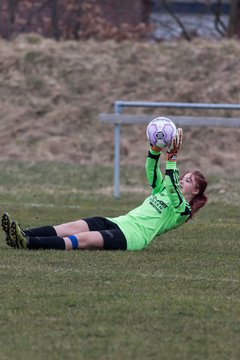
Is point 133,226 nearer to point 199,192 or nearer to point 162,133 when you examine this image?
point 199,192

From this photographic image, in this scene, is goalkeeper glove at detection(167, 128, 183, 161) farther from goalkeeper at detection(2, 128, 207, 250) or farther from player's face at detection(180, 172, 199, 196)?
player's face at detection(180, 172, 199, 196)

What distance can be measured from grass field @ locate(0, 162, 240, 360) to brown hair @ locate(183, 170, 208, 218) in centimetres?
47

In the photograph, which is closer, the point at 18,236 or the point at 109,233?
the point at 18,236

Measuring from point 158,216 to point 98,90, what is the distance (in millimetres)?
17597

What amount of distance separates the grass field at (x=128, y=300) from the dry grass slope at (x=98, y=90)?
11.5m

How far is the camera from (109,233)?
10289 mm

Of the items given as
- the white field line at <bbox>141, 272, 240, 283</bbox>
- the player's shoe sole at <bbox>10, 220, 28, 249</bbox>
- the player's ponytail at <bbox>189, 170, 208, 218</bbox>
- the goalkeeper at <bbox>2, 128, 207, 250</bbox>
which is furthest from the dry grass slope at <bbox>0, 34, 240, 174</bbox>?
the white field line at <bbox>141, 272, 240, 283</bbox>

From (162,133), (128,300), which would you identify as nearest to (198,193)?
(162,133)

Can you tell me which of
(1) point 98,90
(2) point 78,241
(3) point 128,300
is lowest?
(1) point 98,90

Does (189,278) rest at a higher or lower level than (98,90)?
higher

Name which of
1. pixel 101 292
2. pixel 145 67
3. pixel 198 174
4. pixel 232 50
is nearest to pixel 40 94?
pixel 145 67

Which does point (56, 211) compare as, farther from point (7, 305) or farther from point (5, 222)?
point (7, 305)

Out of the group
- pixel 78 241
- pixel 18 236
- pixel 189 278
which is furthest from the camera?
pixel 78 241

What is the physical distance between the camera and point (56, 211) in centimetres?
1480
